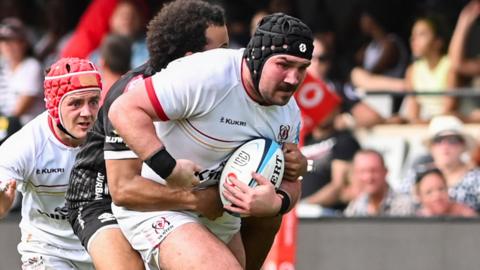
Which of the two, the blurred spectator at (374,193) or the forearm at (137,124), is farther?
the blurred spectator at (374,193)

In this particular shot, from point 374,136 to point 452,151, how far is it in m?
0.69

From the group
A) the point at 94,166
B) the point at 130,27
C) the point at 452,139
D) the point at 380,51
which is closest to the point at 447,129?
the point at 452,139

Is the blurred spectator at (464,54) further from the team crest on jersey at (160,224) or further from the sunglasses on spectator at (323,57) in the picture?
the team crest on jersey at (160,224)

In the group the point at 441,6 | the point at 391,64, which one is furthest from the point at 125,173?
the point at 441,6

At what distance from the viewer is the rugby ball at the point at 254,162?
6973mm

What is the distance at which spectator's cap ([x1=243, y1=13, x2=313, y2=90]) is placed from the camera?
6922mm

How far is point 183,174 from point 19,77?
7.17m

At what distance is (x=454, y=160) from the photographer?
11594mm

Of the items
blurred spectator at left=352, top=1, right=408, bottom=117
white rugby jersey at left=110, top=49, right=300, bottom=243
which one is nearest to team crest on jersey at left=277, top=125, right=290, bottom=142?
white rugby jersey at left=110, top=49, right=300, bottom=243

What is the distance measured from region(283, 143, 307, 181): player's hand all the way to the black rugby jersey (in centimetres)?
86

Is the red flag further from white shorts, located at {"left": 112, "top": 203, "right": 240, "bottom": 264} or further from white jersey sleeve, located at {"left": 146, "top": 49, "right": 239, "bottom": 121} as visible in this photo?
white jersey sleeve, located at {"left": 146, "top": 49, "right": 239, "bottom": 121}

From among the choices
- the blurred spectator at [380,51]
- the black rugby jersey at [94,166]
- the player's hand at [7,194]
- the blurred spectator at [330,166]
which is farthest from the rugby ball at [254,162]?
the blurred spectator at [380,51]

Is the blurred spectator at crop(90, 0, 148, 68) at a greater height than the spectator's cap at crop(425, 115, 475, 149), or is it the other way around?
the blurred spectator at crop(90, 0, 148, 68)

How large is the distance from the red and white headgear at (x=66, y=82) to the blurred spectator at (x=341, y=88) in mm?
3478
